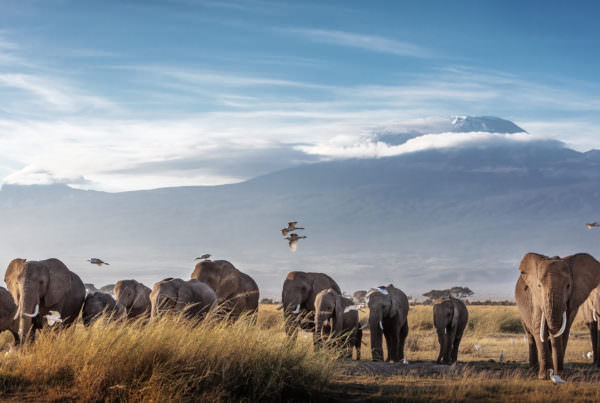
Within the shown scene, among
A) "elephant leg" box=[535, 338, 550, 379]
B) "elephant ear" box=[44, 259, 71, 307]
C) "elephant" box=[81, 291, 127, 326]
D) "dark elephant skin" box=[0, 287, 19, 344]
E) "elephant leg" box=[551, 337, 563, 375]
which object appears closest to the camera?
"elephant leg" box=[551, 337, 563, 375]

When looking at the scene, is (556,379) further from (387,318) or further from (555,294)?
(387,318)

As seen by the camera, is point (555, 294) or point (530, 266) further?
point (530, 266)

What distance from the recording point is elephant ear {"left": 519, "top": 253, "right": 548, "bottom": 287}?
16.2 m

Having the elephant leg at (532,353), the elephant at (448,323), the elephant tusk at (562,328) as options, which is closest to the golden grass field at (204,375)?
the elephant tusk at (562,328)

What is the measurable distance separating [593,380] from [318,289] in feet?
29.6

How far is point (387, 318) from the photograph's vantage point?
2245 centimetres

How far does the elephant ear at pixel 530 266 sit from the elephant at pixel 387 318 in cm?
511

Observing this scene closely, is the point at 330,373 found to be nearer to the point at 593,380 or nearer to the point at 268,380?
the point at 268,380

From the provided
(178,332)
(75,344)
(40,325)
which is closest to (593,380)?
(178,332)

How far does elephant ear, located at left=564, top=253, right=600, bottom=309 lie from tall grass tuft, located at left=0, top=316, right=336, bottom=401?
4949 millimetres

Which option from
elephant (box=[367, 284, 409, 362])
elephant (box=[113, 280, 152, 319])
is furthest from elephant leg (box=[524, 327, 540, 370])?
elephant (box=[113, 280, 152, 319])

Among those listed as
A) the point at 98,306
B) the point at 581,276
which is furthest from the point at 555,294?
the point at 98,306

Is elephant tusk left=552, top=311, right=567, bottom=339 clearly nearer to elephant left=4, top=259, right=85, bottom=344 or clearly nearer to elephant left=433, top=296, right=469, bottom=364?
elephant left=433, top=296, right=469, bottom=364

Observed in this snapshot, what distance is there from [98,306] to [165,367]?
29.6ft
